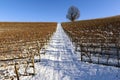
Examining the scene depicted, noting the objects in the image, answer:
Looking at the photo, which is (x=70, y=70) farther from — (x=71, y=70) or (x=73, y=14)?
(x=73, y=14)

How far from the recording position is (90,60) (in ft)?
49.9

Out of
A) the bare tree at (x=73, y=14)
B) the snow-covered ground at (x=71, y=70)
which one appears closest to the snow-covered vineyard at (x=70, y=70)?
the snow-covered ground at (x=71, y=70)

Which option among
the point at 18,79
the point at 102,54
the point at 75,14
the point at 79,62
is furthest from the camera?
the point at 75,14

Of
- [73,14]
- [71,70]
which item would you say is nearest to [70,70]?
[71,70]

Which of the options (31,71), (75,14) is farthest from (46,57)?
(75,14)

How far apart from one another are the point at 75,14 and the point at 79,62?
312ft

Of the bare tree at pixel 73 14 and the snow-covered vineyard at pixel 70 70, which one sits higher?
the bare tree at pixel 73 14

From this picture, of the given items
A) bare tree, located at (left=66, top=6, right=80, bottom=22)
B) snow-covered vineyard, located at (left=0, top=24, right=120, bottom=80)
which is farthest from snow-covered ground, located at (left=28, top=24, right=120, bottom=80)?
bare tree, located at (left=66, top=6, right=80, bottom=22)

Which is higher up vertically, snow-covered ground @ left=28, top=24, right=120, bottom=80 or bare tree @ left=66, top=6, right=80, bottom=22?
bare tree @ left=66, top=6, right=80, bottom=22

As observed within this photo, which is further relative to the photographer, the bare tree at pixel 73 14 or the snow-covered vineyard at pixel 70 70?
the bare tree at pixel 73 14

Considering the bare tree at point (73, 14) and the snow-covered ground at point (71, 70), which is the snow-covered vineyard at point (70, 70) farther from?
the bare tree at point (73, 14)

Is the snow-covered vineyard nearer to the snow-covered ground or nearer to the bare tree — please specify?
the snow-covered ground

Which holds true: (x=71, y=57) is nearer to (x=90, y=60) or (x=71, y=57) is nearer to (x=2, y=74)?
(x=90, y=60)

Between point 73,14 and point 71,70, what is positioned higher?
point 73,14
